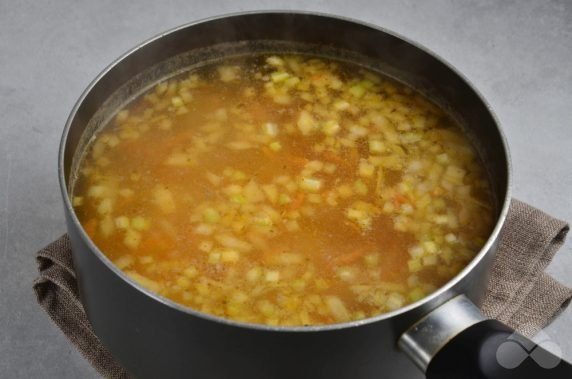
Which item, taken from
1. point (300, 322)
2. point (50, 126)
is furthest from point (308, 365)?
point (50, 126)

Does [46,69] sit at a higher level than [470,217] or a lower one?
lower

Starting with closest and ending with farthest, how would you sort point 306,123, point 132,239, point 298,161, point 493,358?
point 493,358
point 132,239
point 298,161
point 306,123

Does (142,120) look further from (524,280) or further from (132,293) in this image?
(524,280)

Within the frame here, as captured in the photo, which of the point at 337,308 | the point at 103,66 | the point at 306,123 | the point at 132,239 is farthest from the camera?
the point at 103,66

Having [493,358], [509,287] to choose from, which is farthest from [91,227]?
[509,287]

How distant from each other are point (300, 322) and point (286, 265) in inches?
5.2

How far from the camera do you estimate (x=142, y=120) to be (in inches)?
81.2

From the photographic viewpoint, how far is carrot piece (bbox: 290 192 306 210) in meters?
1.84

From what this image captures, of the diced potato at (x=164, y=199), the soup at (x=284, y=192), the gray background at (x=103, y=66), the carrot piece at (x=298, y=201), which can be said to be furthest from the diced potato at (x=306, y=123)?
the gray background at (x=103, y=66)

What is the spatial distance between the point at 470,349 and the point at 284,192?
0.58 meters

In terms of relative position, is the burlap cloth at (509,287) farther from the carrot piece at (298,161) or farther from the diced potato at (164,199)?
the carrot piece at (298,161)

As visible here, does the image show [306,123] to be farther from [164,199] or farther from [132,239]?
[132,239]

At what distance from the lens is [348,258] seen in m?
1.75

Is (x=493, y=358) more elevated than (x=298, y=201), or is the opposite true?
(x=493, y=358)
